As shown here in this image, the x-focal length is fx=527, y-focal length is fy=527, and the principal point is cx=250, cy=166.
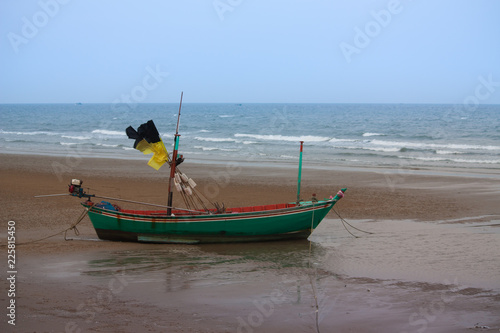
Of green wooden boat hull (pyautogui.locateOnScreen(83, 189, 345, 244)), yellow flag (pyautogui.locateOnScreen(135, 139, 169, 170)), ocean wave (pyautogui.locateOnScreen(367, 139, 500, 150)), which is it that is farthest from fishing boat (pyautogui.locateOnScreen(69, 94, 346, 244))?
ocean wave (pyautogui.locateOnScreen(367, 139, 500, 150))

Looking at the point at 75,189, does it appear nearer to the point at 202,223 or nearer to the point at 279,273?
the point at 202,223

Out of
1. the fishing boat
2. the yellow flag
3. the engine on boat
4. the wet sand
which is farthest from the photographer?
the yellow flag

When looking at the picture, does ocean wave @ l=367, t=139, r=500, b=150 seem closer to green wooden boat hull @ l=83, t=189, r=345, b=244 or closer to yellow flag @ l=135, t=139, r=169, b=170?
green wooden boat hull @ l=83, t=189, r=345, b=244

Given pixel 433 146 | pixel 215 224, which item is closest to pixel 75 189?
pixel 215 224

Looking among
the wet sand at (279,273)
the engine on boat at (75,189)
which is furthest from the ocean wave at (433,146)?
the engine on boat at (75,189)

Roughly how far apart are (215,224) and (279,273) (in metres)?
2.56

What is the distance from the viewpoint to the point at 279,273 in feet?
31.9

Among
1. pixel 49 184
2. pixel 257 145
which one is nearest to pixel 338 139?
pixel 257 145

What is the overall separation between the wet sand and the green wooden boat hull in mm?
260

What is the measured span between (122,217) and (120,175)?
10394 millimetres

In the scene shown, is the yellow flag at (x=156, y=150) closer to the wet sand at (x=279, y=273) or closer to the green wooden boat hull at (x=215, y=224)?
the green wooden boat hull at (x=215, y=224)

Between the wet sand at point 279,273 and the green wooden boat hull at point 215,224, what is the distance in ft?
0.85

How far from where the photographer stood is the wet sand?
24.1 feet

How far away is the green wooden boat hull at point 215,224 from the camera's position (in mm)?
11789
